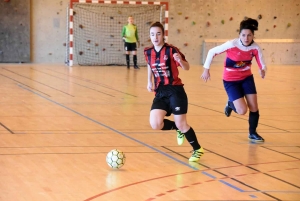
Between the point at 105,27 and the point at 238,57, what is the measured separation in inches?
494

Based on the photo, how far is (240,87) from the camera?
6.93 m

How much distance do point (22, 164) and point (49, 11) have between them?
13588 millimetres

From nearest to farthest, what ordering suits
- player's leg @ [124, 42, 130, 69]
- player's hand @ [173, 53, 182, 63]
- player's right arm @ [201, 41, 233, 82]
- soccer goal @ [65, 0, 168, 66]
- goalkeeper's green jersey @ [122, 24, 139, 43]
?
1. player's hand @ [173, 53, 182, 63]
2. player's right arm @ [201, 41, 233, 82]
3. goalkeeper's green jersey @ [122, 24, 139, 43]
4. player's leg @ [124, 42, 130, 69]
5. soccer goal @ [65, 0, 168, 66]

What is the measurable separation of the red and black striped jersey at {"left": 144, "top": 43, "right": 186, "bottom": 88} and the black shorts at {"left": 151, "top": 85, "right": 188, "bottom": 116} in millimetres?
61

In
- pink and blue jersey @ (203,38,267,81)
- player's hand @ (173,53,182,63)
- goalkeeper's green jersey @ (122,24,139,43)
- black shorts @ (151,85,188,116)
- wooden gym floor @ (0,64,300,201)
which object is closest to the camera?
wooden gym floor @ (0,64,300,201)

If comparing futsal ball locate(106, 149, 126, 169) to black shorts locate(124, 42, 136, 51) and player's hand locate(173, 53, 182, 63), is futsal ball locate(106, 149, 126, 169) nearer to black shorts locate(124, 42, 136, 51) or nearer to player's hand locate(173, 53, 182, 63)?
player's hand locate(173, 53, 182, 63)

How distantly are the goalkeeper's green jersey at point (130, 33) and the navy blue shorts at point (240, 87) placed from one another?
10.6m

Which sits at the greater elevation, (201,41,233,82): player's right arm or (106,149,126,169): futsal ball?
(201,41,233,82): player's right arm

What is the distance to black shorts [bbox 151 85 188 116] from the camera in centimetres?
559

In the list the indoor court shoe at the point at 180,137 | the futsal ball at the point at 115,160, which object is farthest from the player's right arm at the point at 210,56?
the futsal ball at the point at 115,160

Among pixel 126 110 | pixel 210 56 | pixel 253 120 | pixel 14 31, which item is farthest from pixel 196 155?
pixel 14 31

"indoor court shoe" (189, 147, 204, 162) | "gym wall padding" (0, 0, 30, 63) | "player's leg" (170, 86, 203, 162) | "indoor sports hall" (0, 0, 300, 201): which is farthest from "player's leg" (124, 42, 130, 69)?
"indoor court shoe" (189, 147, 204, 162)

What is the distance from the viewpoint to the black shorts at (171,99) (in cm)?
559

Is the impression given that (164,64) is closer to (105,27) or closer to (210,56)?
(210,56)
